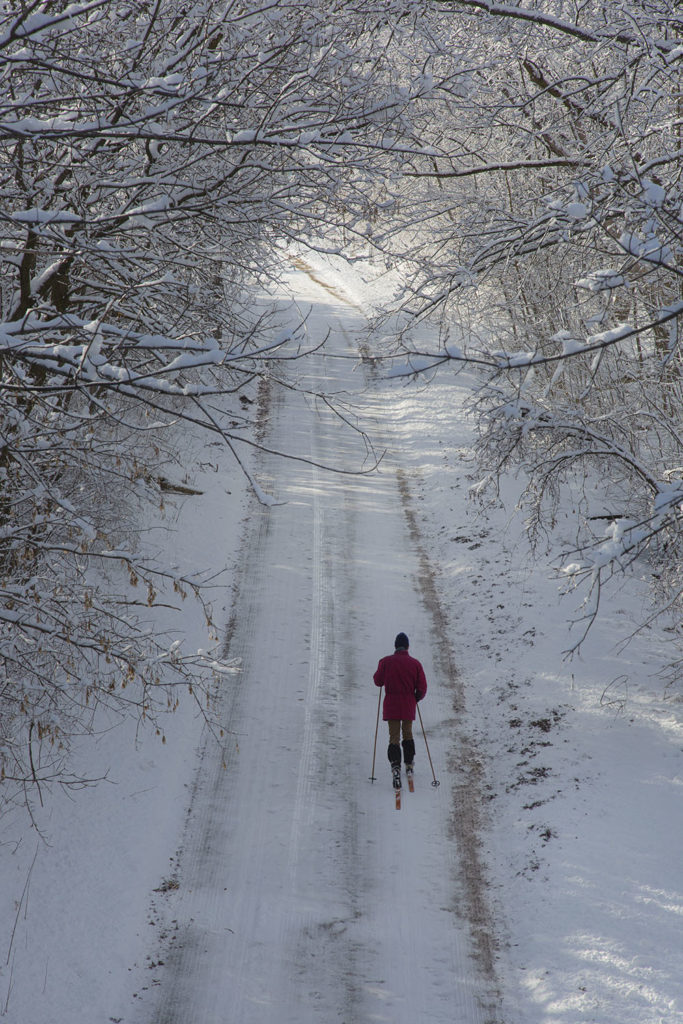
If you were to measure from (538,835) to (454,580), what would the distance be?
5.62 meters

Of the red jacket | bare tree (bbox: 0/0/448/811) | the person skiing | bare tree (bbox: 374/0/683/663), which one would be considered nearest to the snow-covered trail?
the person skiing

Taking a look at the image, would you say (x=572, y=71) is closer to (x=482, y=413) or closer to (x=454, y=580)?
(x=482, y=413)

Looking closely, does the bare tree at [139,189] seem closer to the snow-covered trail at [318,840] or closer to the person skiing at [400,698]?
the snow-covered trail at [318,840]

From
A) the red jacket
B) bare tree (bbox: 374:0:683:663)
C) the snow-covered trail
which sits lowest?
the snow-covered trail

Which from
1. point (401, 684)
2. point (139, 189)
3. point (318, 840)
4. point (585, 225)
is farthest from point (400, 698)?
point (139, 189)

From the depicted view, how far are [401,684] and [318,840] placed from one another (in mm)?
1926

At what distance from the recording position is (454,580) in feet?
42.7

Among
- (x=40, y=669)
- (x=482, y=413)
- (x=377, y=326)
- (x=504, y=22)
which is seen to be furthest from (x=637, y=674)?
(x=504, y=22)

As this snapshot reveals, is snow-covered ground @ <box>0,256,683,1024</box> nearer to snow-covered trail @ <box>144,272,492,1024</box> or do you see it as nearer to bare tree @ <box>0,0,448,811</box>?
snow-covered trail @ <box>144,272,492,1024</box>

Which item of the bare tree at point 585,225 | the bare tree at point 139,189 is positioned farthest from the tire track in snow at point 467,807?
the bare tree at point 139,189

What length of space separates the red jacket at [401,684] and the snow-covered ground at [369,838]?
741 mm

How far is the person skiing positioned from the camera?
8.60 m

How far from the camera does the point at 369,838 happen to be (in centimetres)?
780

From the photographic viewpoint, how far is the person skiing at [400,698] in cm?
860
